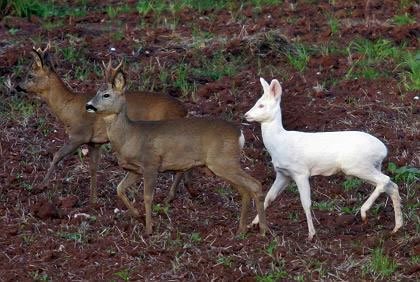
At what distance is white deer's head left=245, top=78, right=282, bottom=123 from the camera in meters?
10.1

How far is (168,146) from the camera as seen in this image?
10000 millimetres

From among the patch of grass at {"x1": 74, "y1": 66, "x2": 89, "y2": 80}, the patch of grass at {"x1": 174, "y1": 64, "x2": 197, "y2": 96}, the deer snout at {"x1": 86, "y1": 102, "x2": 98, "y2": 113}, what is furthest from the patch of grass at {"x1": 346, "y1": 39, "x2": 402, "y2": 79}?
the deer snout at {"x1": 86, "y1": 102, "x2": 98, "y2": 113}

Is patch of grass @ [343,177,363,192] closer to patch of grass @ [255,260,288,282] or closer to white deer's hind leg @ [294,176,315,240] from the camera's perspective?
white deer's hind leg @ [294,176,315,240]

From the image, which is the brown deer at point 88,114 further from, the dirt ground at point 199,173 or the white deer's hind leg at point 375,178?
the white deer's hind leg at point 375,178

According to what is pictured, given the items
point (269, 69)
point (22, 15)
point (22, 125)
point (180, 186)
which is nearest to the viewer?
point (180, 186)

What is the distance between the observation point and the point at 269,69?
45.2ft

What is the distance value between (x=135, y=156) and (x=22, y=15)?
595 centimetres

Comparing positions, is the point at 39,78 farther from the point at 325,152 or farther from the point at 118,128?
the point at 325,152

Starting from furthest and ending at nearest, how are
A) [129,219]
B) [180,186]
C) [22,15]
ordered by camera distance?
[22,15]
[180,186]
[129,219]

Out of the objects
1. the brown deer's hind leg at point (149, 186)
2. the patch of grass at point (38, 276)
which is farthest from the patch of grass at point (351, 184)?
the patch of grass at point (38, 276)

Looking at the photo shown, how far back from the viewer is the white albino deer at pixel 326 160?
9.79 metres

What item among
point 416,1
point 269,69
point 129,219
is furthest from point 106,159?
point 416,1

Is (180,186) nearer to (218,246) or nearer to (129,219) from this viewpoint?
(129,219)

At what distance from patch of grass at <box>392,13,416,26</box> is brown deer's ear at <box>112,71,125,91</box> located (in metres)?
5.89
